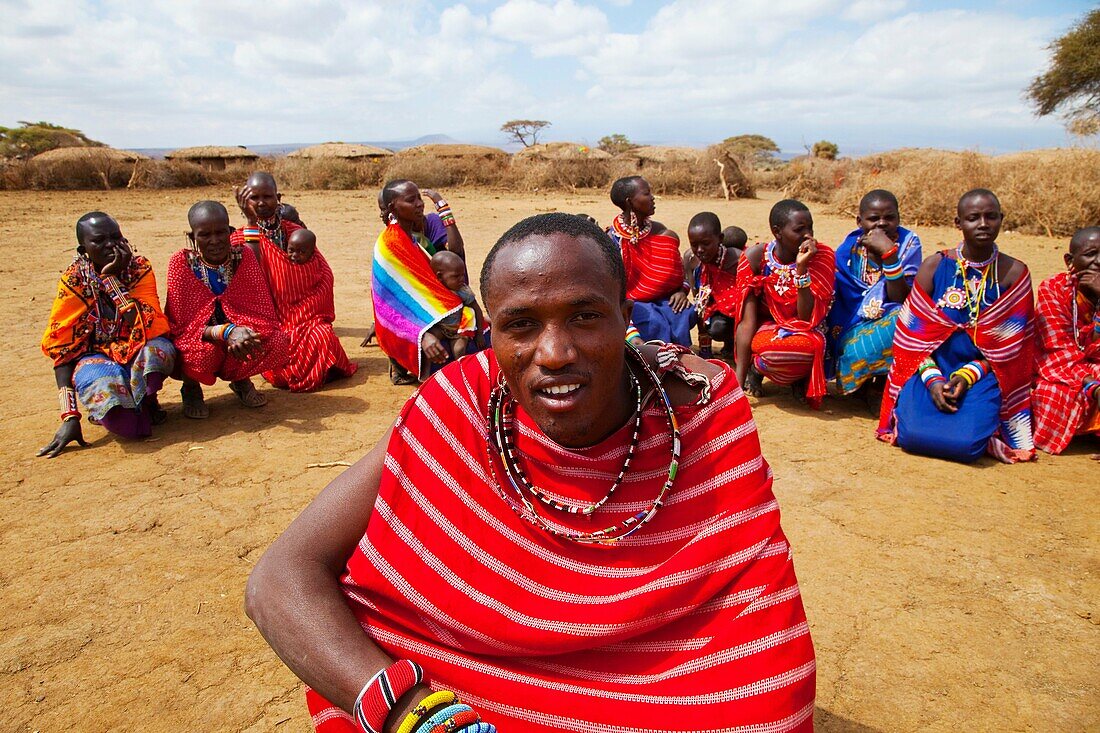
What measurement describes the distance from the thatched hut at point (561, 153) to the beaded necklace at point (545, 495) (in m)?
22.4

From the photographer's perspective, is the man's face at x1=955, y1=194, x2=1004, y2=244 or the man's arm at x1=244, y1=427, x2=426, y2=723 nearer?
the man's arm at x1=244, y1=427, x2=426, y2=723

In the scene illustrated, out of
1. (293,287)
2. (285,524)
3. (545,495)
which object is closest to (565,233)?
(545,495)

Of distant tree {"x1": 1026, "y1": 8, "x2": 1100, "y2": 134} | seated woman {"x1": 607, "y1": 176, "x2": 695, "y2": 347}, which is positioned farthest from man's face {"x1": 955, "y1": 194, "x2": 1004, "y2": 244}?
distant tree {"x1": 1026, "y1": 8, "x2": 1100, "y2": 134}

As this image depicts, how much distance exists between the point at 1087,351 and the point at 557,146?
24280mm

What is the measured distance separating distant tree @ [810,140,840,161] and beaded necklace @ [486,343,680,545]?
1054 inches

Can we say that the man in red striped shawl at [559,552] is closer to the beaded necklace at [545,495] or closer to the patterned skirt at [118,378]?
the beaded necklace at [545,495]

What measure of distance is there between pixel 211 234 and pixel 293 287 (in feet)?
3.22

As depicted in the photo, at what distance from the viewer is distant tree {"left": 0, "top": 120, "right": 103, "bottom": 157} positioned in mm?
25469

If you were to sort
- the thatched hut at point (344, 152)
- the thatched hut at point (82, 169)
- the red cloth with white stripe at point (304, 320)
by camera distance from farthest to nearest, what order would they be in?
1. the thatched hut at point (344, 152)
2. the thatched hut at point (82, 169)
3. the red cloth with white stripe at point (304, 320)

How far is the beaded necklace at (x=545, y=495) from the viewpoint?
62.6 inches

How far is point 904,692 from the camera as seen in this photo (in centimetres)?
234

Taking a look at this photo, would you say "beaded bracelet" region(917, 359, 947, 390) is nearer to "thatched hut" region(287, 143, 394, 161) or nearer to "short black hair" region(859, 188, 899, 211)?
"short black hair" region(859, 188, 899, 211)

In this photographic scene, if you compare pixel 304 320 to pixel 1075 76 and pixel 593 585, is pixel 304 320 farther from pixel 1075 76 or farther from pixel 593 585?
pixel 1075 76

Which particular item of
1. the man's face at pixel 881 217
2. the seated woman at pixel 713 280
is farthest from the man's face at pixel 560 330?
the seated woman at pixel 713 280
